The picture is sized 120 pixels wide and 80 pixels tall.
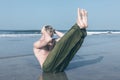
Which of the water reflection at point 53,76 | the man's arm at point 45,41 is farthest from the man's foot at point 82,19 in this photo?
the water reflection at point 53,76

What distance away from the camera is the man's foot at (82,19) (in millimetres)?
6547

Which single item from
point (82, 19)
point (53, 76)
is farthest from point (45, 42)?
point (82, 19)

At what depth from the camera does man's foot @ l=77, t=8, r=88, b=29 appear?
6.55 meters

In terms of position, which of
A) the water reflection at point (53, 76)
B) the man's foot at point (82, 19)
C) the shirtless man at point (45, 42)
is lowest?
the water reflection at point (53, 76)

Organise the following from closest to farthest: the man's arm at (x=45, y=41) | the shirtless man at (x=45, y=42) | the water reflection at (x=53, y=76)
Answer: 1. the water reflection at (x=53, y=76)
2. the shirtless man at (x=45, y=42)
3. the man's arm at (x=45, y=41)

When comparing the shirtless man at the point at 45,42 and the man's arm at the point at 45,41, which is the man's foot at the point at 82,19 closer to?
the shirtless man at the point at 45,42

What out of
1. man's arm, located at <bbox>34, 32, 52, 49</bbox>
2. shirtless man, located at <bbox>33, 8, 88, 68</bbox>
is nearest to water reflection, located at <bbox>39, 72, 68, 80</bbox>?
shirtless man, located at <bbox>33, 8, 88, 68</bbox>

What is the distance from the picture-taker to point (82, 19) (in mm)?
6672

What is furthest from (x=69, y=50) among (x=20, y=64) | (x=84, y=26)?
(x=20, y=64)

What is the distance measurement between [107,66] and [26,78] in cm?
255

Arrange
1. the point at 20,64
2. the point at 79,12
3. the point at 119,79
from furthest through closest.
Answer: the point at 20,64 < the point at 79,12 < the point at 119,79

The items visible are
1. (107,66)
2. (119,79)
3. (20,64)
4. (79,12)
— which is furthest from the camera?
(20,64)

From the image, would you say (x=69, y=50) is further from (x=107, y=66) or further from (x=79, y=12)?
(x=107, y=66)

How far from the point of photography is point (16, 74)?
697 centimetres
